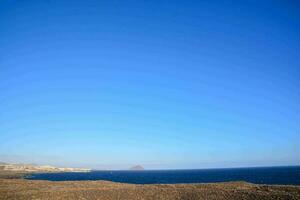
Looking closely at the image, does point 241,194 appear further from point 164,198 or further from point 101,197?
point 101,197

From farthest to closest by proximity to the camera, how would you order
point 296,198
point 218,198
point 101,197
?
1. point 101,197
2. point 218,198
3. point 296,198

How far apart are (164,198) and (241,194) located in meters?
11.5

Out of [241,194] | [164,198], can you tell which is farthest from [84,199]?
[241,194]

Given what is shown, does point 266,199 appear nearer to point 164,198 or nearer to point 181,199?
point 181,199

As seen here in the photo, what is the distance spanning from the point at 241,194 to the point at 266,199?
5.38m

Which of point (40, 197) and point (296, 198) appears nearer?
point (296, 198)

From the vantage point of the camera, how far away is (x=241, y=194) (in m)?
40.6

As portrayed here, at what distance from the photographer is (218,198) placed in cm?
3816

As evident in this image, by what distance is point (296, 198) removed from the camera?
3456 cm

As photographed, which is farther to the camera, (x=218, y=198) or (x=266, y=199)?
(x=218, y=198)

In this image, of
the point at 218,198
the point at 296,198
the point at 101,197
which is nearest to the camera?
the point at 296,198

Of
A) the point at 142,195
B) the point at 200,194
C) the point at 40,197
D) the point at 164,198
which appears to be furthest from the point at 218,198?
the point at 40,197

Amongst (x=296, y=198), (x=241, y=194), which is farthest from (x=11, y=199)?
(x=296, y=198)

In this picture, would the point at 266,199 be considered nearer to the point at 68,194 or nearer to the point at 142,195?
the point at 142,195
